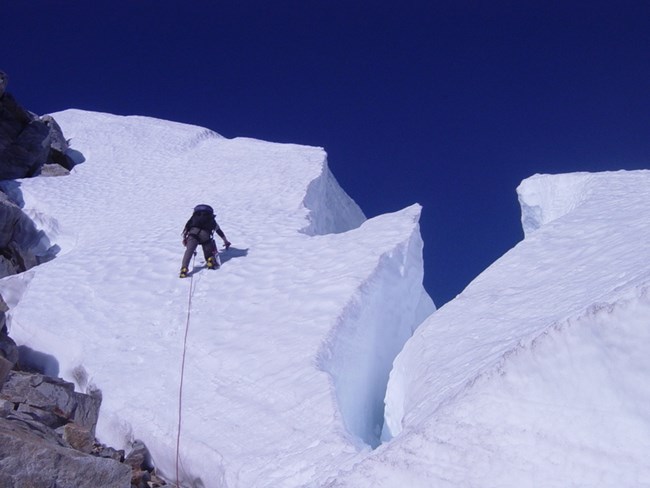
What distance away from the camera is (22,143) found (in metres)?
16.2

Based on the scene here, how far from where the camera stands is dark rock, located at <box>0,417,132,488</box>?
3.74m

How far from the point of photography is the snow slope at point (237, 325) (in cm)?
555

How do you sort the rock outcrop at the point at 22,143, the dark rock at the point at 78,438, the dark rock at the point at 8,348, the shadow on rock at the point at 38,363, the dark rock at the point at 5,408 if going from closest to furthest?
the dark rock at the point at 5,408 < the dark rock at the point at 78,438 < the dark rock at the point at 8,348 < the shadow on rock at the point at 38,363 < the rock outcrop at the point at 22,143

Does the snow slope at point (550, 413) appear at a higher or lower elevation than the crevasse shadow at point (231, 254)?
lower

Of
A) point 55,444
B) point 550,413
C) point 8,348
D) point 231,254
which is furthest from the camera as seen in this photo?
point 231,254

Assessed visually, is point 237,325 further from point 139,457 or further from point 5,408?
point 5,408

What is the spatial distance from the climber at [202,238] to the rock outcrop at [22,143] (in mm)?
7718

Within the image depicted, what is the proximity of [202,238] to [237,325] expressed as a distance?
231 centimetres

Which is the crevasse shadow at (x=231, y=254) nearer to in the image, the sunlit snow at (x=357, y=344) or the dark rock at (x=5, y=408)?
the sunlit snow at (x=357, y=344)

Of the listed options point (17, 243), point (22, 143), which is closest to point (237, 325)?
point (17, 243)

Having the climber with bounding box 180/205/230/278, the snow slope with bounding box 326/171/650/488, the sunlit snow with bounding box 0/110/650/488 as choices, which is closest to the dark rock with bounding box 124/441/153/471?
the sunlit snow with bounding box 0/110/650/488

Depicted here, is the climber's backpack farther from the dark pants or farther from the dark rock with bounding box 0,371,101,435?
the dark rock with bounding box 0,371,101,435

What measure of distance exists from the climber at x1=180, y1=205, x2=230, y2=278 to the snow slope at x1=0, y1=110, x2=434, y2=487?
17 cm

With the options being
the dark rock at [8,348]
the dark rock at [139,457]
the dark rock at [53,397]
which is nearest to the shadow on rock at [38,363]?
the dark rock at [8,348]
